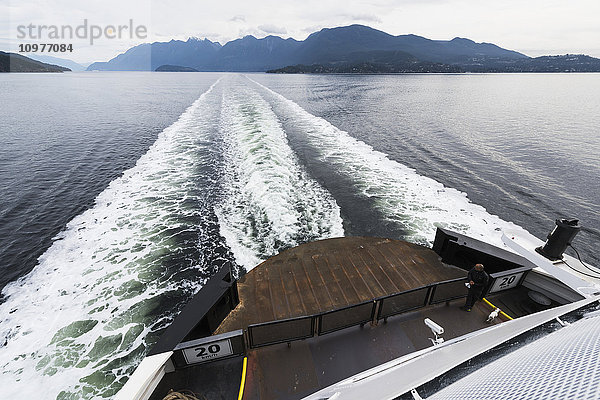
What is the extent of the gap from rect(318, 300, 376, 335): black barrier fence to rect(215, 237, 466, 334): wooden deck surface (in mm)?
846

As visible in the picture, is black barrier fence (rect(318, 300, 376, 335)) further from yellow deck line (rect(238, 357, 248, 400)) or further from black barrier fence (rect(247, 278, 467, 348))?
yellow deck line (rect(238, 357, 248, 400))

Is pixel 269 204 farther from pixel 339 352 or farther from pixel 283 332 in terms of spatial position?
pixel 339 352

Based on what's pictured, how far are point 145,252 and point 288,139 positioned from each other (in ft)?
72.9

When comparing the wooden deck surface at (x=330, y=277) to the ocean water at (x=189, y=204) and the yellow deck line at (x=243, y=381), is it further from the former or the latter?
the ocean water at (x=189, y=204)

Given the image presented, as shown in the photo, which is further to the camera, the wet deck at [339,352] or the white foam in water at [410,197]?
the white foam in water at [410,197]

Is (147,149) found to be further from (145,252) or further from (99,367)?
(99,367)

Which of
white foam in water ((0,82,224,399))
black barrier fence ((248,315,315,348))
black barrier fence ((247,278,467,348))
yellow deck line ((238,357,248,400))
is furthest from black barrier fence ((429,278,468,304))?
white foam in water ((0,82,224,399))

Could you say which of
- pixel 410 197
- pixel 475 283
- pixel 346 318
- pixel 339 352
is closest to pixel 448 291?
pixel 475 283

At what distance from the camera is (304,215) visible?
1697 cm

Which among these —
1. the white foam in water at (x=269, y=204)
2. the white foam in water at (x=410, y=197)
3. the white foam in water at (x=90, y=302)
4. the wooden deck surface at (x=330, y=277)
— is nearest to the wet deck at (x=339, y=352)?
the wooden deck surface at (x=330, y=277)

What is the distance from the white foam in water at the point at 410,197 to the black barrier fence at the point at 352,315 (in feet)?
23.2

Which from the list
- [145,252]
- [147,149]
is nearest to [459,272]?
[145,252]

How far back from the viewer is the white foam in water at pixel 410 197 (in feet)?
52.4

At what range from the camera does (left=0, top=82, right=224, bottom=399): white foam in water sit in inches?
336
